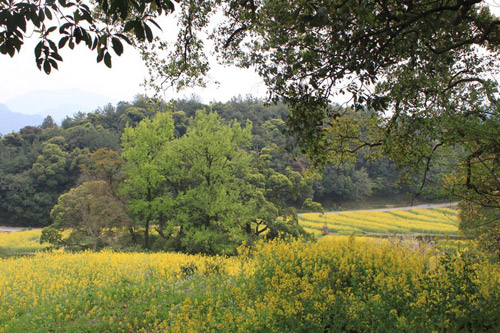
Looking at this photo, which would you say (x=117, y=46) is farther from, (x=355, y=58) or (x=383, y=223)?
(x=383, y=223)

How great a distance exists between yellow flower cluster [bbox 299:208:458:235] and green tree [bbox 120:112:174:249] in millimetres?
13709

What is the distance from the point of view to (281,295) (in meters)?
4.59

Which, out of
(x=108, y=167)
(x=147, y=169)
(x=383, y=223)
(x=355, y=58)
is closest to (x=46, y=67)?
(x=355, y=58)

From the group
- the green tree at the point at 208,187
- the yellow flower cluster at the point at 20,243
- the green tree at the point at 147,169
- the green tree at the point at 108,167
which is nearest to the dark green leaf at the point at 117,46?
the green tree at the point at 208,187

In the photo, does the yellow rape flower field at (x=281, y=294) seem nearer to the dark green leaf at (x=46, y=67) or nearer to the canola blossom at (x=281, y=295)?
the canola blossom at (x=281, y=295)

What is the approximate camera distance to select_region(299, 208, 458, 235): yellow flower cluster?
3042cm

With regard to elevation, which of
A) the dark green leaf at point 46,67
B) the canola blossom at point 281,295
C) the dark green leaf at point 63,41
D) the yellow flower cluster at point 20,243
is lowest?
the yellow flower cluster at point 20,243

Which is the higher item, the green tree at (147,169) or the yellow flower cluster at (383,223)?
the green tree at (147,169)

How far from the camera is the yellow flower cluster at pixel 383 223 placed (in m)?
30.4

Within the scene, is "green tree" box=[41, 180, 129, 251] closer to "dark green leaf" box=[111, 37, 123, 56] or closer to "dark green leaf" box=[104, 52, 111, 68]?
"dark green leaf" box=[104, 52, 111, 68]

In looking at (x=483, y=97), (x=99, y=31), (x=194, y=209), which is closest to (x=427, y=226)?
(x=194, y=209)

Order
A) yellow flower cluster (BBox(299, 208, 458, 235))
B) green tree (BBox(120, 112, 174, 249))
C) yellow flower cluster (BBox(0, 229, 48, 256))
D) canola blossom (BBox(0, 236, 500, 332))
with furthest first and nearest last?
1. yellow flower cluster (BBox(299, 208, 458, 235))
2. yellow flower cluster (BBox(0, 229, 48, 256))
3. green tree (BBox(120, 112, 174, 249))
4. canola blossom (BBox(0, 236, 500, 332))

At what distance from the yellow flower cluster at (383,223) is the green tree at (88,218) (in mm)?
15809

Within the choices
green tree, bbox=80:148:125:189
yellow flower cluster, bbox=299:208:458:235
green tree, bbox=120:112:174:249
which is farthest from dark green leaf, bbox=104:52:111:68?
yellow flower cluster, bbox=299:208:458:235
